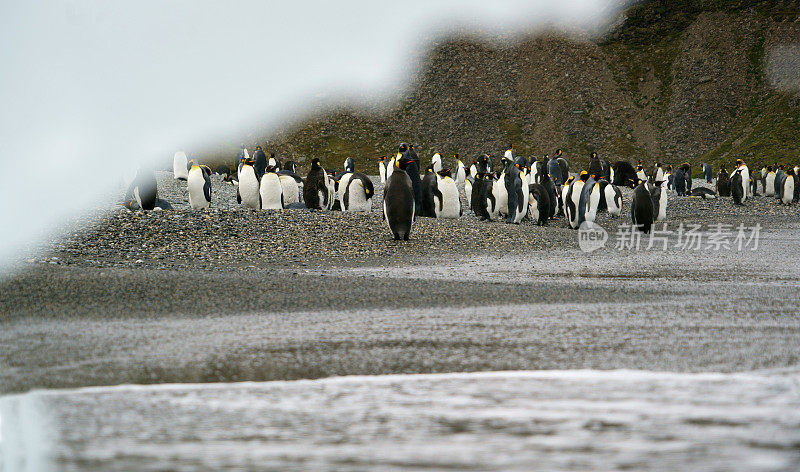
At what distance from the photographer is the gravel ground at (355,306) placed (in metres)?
4.89

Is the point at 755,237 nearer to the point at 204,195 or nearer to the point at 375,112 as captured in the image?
the point at 204,195

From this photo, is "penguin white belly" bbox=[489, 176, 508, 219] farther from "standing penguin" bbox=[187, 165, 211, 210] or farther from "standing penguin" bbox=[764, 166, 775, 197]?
"standing penguin" bbox=[764, 166, 775, 197]

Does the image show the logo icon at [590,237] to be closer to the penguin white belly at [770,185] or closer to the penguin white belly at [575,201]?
the penguin white belly at [575,201]

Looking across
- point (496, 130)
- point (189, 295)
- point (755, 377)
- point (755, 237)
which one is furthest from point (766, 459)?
point (496, 130)

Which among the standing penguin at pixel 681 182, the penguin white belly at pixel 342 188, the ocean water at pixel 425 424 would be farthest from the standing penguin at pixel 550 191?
the ocean water at pixel 425 424

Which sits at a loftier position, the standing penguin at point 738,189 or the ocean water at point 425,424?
the standing penguin at point 738,189

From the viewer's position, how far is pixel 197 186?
19703 mm

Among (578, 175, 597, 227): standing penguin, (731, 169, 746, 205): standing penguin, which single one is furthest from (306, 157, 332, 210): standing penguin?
(731, 169, 746, 205): standing penguin

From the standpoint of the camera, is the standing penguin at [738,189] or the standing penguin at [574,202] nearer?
the standing penguin at [574,202]

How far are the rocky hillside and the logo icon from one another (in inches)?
1779

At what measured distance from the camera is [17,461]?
3.01m

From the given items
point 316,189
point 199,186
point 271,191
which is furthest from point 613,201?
point 199,186

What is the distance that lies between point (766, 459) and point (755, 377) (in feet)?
5.10

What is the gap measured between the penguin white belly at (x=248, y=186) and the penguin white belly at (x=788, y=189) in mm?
18685
